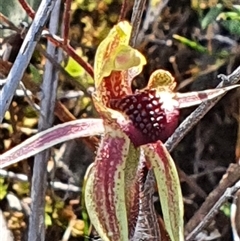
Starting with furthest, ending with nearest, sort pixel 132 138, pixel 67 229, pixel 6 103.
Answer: pixel 67 229 < pixel 132 138 < pixel 6 103

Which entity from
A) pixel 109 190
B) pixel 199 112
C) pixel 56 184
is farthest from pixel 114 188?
pixel 56 184

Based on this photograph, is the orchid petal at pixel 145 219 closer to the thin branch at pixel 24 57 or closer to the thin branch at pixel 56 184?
the thin branch at pixel 24 57

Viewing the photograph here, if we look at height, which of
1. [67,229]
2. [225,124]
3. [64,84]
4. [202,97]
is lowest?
[67,229]

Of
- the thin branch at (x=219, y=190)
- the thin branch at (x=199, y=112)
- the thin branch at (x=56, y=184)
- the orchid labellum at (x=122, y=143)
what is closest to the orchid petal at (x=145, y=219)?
the orchid labellum at (x=122, y=143)

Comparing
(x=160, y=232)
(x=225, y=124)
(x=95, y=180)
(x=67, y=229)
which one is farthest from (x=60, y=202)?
(x=95, y=180)

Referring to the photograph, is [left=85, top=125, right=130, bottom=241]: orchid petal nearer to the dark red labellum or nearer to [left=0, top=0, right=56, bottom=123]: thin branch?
the dark red labellum

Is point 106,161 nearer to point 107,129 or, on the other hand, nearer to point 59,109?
point 107,129

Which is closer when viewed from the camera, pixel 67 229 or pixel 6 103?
pixel 6 103

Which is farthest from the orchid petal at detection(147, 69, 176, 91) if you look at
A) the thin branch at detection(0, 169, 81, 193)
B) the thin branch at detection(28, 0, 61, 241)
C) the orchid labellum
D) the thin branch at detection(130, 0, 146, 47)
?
the thin branch at detection(0, 169, 81, 193)

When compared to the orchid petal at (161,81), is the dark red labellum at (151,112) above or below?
below
